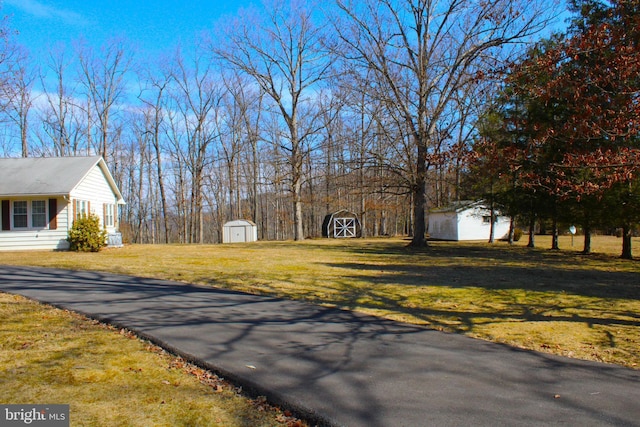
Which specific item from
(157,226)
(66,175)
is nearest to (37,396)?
(66,175)

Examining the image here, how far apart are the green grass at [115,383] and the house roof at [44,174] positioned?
1659cm

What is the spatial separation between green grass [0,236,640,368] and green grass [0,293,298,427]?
3738mm

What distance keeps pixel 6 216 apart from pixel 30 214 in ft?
3.10

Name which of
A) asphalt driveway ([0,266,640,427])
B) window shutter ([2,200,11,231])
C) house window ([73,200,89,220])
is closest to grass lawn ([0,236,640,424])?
asphalt driveway ([0,266,640,427])

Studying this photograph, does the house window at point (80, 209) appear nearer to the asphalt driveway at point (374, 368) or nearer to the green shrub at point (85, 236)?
the green shrub at point (85, 236)

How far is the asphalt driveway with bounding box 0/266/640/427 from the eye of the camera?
375cm

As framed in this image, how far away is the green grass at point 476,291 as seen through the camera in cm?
654

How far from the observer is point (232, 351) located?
535 centimetres

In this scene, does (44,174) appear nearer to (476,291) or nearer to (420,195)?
(420,195)

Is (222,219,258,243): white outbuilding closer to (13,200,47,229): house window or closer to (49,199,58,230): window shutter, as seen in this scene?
(49,199,58,230): window shutter

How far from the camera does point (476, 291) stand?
10.3 metres

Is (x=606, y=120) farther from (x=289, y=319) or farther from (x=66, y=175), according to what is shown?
(x=66, y=175)

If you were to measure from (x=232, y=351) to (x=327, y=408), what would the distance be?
1.89 meters

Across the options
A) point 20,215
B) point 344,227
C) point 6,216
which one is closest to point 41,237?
point 20,215
